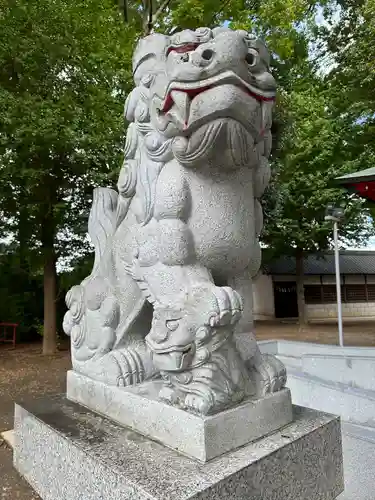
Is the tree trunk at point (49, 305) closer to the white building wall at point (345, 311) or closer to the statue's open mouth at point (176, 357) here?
the statue's open mouth at point (176, 357)

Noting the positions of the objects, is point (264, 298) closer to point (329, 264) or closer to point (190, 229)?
point (329, 264)

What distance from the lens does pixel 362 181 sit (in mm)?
5207

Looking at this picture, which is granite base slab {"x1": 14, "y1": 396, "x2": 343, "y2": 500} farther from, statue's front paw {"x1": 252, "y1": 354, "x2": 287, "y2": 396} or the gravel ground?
the gravel ground

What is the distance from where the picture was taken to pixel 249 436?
150 centimetres

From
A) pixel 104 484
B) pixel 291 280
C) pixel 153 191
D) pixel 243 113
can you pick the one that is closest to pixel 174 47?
pixel 243 113

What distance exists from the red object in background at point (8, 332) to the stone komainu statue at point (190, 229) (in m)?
7.67

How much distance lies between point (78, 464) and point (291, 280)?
630 inches

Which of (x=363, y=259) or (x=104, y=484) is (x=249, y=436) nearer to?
(x=104, y=484)

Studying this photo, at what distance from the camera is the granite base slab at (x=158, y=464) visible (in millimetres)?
1263

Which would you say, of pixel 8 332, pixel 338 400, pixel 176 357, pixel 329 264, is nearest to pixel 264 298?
pixel 329 264

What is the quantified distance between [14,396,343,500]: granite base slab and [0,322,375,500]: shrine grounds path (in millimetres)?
449

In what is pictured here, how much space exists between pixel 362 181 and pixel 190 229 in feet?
14.3

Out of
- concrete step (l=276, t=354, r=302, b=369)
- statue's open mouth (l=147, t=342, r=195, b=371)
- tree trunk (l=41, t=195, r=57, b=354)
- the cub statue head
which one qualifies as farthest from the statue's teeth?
tree trunk (l=41, t=195, r=57, b=354)

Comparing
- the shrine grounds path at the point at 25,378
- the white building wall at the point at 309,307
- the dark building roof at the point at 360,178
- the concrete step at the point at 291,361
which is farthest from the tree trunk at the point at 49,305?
the white building wall at the point at 309,307
